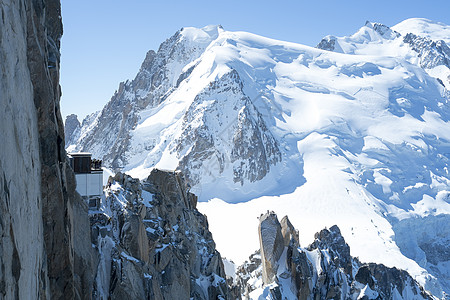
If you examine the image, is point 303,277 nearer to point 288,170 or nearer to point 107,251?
point 107,251

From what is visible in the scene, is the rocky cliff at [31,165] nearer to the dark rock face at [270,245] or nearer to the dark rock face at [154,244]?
the dark rock face at [154,244]

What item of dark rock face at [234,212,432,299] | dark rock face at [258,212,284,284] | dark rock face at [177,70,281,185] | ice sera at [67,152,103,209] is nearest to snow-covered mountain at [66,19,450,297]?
dark rock face at [177,70,281,185]

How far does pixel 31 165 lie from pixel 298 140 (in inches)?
5184

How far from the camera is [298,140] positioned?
138m

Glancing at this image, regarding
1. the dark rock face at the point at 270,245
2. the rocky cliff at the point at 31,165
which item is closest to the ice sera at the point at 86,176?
the rocky cliff at the point at 31,165

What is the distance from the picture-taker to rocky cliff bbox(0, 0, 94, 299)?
6.66 metres

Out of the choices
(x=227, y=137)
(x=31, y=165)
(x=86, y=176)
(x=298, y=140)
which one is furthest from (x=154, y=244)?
(x=298, y=140)

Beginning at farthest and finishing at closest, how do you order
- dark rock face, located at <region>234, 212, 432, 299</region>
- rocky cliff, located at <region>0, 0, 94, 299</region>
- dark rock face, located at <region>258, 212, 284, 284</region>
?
dark rock face, located at <region>258, 212, 284, 284</region>, dark rock face, located at <region>234, 212, 432, 299</region>, rocky cliff, located at <region>0, 0, 94, 299</region>

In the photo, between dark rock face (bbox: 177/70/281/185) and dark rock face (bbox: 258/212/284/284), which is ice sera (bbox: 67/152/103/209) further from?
dark rock face (bbox: 177/70/281/185)

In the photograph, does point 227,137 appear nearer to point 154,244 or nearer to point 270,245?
point 270,245

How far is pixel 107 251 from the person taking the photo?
17.7 metres

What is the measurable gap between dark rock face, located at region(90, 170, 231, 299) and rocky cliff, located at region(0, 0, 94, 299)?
3761 mm

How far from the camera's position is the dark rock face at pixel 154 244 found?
1759cm

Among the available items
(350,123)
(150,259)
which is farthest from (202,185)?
(150,259)
